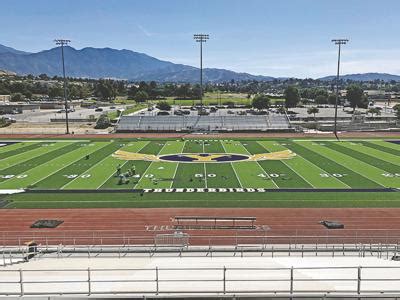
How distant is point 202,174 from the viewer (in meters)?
42.2

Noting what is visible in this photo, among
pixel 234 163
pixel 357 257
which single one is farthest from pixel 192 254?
pixel 234 163

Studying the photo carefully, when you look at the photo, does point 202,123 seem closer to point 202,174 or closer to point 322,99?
A: point 202,174

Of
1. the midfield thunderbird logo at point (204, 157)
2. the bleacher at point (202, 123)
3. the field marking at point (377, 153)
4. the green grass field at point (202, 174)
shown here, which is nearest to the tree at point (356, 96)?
the bleacher at point (202, 123)

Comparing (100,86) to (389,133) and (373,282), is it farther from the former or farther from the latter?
(373,282)

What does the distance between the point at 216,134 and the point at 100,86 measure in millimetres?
102138

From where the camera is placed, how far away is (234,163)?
47750 millimetres

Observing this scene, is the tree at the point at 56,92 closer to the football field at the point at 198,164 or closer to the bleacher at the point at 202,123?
the bleacher at the point at 202,123

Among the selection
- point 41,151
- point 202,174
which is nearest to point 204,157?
point 202,174

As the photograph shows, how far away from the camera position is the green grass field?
109 ft

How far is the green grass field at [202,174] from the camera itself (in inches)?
1314

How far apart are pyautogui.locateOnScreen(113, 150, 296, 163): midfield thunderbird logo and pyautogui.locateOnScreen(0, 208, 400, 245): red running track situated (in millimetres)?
18785

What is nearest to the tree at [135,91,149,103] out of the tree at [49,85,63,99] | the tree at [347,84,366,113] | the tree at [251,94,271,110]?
the tree at [49,85,63,99]

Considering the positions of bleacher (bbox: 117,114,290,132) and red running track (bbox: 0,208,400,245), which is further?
bleacher (bbox: 117,114,290,132)

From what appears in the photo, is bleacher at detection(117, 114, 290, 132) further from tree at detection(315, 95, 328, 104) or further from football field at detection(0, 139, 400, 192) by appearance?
tree at detection(315, 95, 328, 104)
